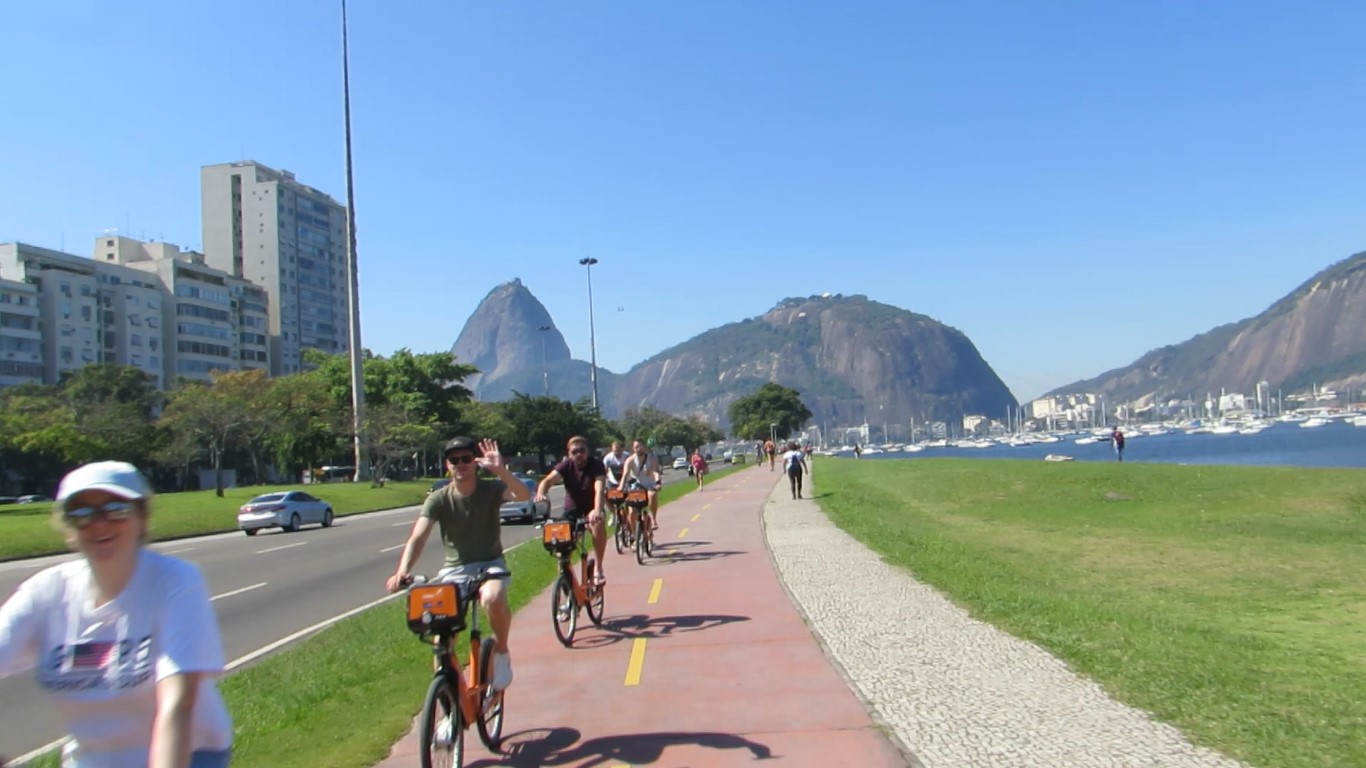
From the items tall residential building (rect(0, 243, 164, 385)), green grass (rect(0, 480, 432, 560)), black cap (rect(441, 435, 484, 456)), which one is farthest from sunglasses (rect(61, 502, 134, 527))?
tall residential building (rect(0, 243, 164, 385))

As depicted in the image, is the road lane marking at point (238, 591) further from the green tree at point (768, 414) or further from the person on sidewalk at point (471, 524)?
the green tree at point (768, 414)

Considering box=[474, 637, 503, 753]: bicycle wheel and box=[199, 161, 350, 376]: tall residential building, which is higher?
box=[199, 161, 350, 376]: tall residential building

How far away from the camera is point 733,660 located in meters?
8.47

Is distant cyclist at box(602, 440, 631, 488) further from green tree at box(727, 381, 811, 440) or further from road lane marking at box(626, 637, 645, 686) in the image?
green tree at box(727, 381, 811, 440)

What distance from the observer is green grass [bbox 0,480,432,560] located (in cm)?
2734

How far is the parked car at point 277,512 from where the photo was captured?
105 feet

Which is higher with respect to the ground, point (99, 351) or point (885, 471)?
point (99, 351)

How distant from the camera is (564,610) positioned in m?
9.38

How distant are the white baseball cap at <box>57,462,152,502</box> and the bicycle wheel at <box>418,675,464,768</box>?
2609 millimetres

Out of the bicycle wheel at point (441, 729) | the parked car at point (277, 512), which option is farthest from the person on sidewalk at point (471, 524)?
the parked car at point (277, 512)

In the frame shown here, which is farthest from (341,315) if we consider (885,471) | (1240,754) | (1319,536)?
(1240,754)

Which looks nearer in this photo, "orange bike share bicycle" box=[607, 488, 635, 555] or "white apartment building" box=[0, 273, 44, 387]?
"orange bike share bicycle" box=[607, 488, 635, 555]

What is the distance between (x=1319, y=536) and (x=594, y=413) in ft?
259

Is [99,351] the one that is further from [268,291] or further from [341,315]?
[341,315]
